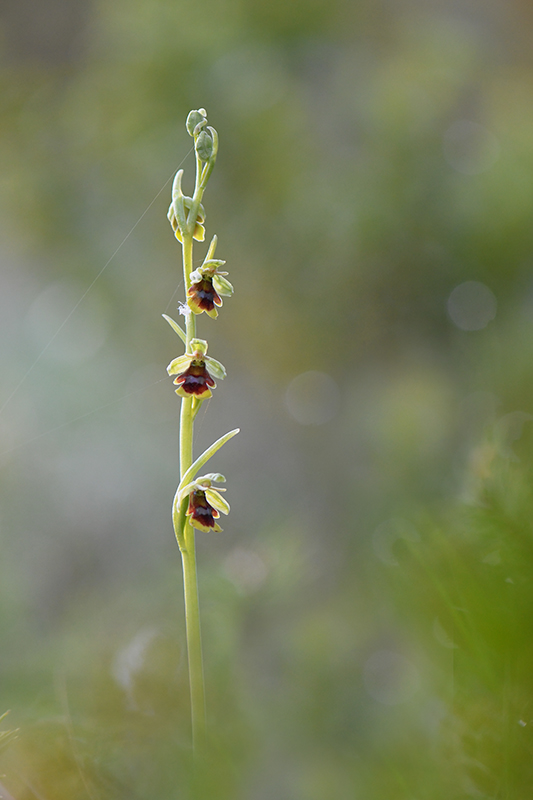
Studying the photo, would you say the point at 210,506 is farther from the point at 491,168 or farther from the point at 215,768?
the point at 491,168

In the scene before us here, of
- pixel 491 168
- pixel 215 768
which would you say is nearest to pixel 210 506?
pixel 215 768

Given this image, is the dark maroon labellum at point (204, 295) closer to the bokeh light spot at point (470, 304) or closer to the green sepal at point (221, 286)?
the green sepal at point (221, 286)

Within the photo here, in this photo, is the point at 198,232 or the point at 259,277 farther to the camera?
the point at 259,277

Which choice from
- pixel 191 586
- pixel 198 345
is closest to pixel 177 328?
pixel 198 345

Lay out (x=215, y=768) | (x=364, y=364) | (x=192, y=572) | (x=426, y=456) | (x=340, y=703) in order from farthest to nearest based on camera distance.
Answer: (x=364, y=364) < (x=426, y=456) < (x=340, y=703) < (x=192, y=572) < (x=215, y=768)

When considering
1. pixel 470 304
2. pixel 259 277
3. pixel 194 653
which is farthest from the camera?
pixel 259 277

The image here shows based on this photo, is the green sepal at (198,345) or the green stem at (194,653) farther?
the green sepal at (198,345)

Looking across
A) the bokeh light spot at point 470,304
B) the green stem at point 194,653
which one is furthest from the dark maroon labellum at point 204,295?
the bokeh light spot at point 470,304

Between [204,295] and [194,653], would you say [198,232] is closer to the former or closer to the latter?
[204,295]
